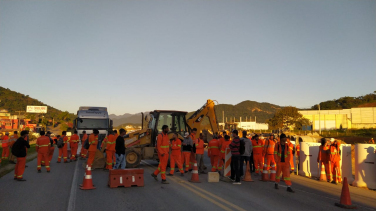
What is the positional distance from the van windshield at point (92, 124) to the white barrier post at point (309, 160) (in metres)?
15.2

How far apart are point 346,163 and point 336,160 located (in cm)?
55

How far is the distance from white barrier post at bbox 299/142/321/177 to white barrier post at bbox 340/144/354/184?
4.01ft

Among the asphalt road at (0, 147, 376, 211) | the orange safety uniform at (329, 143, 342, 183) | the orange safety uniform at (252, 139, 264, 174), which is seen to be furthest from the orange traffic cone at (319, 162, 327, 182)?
the orange safety uniform at (252, 139, 264, 174)

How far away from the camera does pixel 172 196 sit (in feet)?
28.9

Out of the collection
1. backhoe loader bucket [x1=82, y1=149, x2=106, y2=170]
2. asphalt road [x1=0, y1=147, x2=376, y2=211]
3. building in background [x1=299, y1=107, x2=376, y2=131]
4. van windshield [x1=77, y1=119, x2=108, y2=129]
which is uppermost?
building in background [x1=299, y1=107, x2=376, y2=131]

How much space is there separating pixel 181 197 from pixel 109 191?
2.34 metres

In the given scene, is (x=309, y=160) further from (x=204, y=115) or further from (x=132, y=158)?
(x=132, y=158)

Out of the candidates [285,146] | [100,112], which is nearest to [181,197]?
[285,146]

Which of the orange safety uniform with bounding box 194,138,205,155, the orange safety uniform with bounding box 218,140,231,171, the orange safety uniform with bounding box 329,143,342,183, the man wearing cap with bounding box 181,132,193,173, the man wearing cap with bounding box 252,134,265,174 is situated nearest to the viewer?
the orange safety uniform with bounding box 329,143,342,183

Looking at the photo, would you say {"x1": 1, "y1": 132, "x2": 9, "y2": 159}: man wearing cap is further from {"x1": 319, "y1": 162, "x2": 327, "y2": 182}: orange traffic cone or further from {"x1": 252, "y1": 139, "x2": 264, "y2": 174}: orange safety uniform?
{"x1": 319, "y1": 162, "x2": 327, "y2": 182}: orange traffic cone

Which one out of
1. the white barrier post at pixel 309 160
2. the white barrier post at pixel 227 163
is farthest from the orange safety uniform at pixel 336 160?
the white barrier post at pixel 227 163

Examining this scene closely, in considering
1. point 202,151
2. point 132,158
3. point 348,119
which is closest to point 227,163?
point 202,151

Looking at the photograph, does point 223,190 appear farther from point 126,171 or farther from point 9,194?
point 9,194

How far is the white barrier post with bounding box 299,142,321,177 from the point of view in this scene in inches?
548
